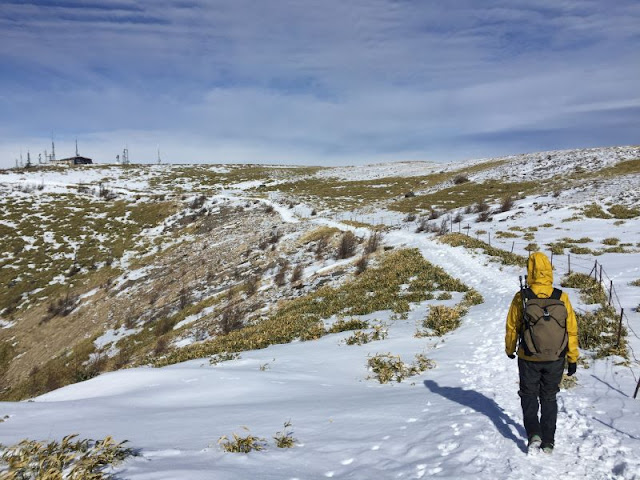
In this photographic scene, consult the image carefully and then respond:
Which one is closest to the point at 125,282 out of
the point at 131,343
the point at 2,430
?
the point at 131,343

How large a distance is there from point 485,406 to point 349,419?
7.49 ft

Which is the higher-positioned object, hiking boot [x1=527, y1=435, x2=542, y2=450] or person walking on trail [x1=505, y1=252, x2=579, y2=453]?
person walking on trail [x1=505, y1=252, x2=579, y2=453]

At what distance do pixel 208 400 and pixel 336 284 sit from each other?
12594 mm

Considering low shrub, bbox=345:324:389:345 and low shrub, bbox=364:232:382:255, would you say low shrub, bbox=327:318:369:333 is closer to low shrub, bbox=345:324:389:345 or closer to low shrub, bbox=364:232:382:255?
low shrub, bbox=345:324:389:345

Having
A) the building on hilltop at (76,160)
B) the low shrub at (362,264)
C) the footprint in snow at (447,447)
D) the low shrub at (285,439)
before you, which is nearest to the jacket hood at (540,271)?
the footprint in snow at (447,447)

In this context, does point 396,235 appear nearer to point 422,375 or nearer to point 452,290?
point 452,290

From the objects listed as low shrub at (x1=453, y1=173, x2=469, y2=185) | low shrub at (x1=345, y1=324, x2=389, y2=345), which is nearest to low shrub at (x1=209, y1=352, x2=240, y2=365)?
low shrub at (x1=345, y1=324, x2=389, y2=345)

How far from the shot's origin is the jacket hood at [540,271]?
4586 millimetres

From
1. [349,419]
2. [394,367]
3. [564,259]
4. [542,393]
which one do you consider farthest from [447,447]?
[564,259]

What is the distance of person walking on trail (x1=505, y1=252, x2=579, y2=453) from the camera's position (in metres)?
4.57

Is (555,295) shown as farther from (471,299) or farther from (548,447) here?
(471,299)

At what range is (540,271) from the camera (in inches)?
181

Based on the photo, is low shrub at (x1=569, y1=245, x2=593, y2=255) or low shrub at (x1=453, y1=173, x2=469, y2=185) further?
low shrub at (x1=453, y1=173, x2=469, y2=185)

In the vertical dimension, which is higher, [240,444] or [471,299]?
[240,444]
